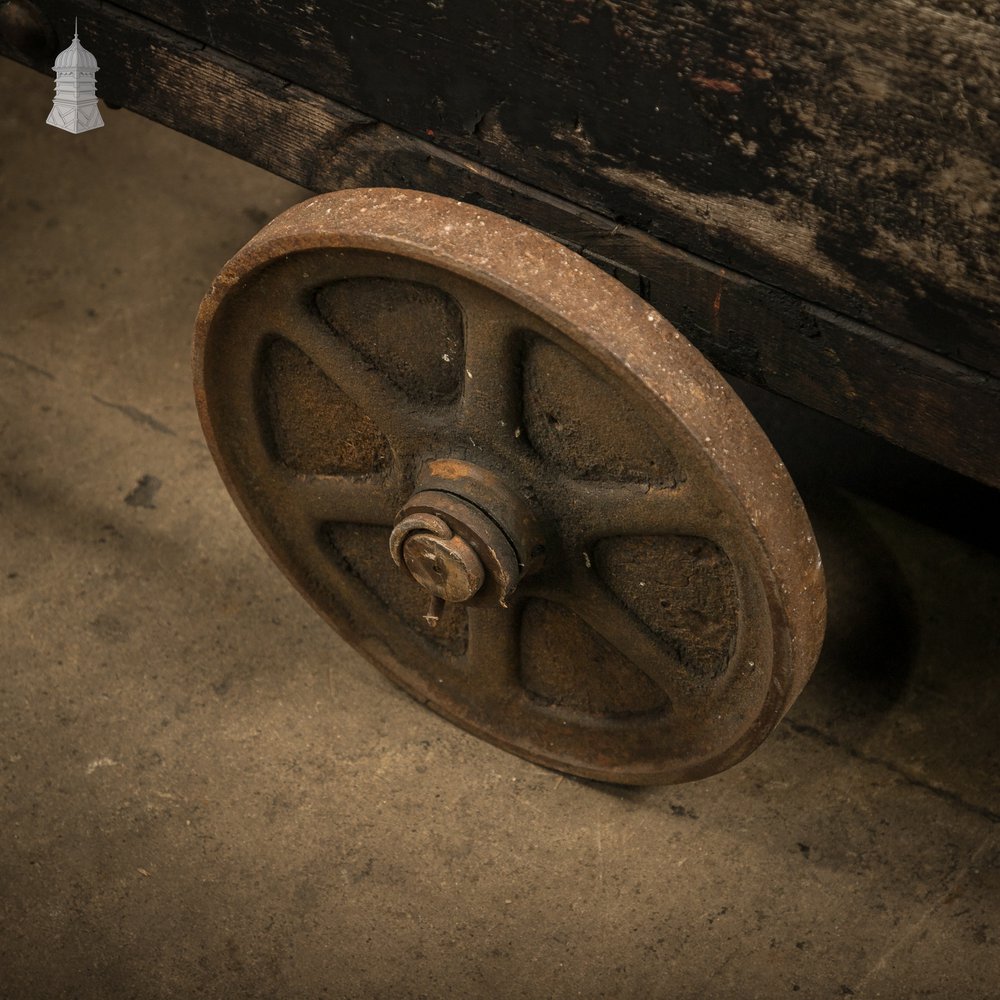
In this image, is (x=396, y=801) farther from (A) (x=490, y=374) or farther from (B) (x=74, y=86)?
(B) (x=74, y=86)

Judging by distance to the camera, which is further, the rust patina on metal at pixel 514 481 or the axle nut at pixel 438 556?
the axle nut at pixel 438 556

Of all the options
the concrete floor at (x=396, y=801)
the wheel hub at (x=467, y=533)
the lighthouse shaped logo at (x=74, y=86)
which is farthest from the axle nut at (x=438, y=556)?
the lighthouse shaped logo at (x=74, y=86)

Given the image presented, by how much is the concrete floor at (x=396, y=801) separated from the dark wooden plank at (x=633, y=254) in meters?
0.79

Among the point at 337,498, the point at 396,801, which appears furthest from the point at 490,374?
the point at 396,801

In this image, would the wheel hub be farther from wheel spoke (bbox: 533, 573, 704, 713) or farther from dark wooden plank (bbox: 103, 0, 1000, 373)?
dark wooden plank (bbox: 103, 0, 1000, 373)

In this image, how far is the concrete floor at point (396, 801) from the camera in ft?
6.62

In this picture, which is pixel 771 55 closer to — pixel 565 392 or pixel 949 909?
pixel 565 392

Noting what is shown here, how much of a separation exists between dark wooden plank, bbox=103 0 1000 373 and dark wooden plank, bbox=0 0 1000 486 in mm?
26

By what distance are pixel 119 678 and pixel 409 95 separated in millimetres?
1161

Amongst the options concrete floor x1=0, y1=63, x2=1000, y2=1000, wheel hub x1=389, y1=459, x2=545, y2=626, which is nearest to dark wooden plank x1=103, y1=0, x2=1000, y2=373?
wheel hub x1=389, y1=459, x2=545, y2=626

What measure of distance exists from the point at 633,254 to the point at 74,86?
975 millimetres

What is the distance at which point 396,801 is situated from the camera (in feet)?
7.27

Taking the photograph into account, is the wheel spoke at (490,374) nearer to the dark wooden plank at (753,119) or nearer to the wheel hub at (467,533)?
the wheel hub at (467,533)

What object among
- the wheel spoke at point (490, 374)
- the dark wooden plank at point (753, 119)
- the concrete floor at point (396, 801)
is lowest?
the concrete floor at point (396, 801)
